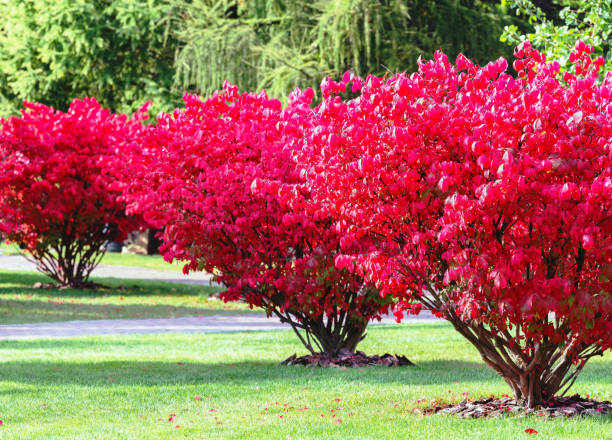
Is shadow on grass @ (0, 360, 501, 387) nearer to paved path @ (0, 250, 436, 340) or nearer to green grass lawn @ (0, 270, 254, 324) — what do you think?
paved path @ (0, 250, 436, 340)

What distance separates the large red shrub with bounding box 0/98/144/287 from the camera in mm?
20719

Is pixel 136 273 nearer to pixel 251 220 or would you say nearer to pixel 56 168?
pixel 56 168

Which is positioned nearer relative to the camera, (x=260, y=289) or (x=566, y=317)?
(x=566, y=317)

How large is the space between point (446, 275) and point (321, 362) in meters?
4.57

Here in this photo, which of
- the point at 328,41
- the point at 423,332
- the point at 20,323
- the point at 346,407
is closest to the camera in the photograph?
the point at 346,407

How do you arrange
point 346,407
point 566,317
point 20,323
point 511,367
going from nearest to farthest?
point 566,317 < point 511,367 < point 346,407 < point 20,323

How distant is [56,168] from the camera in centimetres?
2078

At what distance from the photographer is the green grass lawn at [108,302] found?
18.3 meters

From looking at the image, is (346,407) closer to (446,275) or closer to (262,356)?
(446,275)

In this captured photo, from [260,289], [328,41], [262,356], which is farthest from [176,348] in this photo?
[328,41]

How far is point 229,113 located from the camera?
1164cm

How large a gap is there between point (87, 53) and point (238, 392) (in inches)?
970

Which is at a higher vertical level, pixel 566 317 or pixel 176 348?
pixel 566 317

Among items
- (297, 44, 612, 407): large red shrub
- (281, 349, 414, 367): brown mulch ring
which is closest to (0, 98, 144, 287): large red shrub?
(281, 349, 414, 367): brown mulch ring
